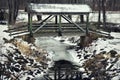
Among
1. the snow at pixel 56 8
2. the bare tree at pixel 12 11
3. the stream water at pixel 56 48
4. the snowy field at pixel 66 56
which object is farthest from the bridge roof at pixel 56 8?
the bare tree at pixel 12 11

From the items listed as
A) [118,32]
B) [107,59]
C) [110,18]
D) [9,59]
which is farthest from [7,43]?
[110,18]

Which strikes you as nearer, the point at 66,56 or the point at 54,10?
the point at 54,10

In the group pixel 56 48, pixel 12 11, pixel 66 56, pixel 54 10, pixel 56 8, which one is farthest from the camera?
pixel 12 11

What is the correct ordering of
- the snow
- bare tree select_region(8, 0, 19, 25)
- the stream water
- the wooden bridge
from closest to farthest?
1. the wooden bridge
2. the snow
3. the stream water
4. bare tree select_region(8, 0, 19, 25)

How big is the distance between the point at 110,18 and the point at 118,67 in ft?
119

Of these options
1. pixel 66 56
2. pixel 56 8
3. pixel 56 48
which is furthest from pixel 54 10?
pixel 56 48

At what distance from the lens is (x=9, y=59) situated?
99.6 ft

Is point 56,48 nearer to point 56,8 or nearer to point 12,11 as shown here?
point 56,8

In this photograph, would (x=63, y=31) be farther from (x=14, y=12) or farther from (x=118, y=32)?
(x=14, y=12)

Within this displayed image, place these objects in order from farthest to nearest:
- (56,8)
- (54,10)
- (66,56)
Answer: (66,56) → (56,8) → (54,10)

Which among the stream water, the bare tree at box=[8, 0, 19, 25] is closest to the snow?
the stream water

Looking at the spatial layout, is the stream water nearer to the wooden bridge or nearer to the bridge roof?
the wooden bridge

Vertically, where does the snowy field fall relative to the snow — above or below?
below

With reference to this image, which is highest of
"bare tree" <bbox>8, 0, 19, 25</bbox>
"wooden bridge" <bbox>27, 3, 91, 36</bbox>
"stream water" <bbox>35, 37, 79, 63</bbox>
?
"wooden bridge" <bbox>27, 3, 91, 36</bbox>
